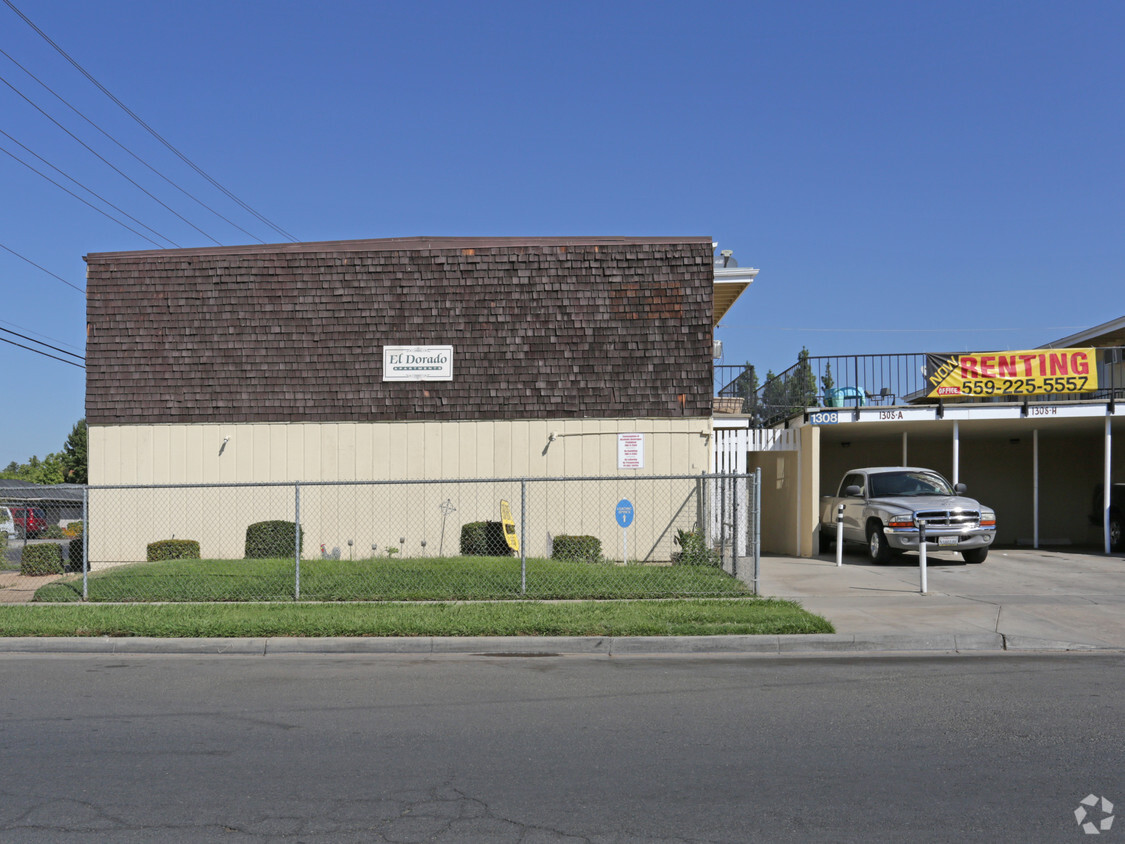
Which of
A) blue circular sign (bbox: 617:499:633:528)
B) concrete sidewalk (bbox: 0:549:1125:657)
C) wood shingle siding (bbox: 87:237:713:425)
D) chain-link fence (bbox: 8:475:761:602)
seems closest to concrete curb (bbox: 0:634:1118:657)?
concrete sidewalk (bbox: 0:549:1125:657)

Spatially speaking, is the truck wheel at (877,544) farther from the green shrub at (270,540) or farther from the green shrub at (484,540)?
the green shrub at (270,540)

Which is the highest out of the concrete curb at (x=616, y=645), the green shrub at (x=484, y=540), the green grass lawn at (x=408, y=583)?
the green shrub at (x=484, y=540)

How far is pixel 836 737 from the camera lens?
625 cm

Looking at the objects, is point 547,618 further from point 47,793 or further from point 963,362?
point 963,362

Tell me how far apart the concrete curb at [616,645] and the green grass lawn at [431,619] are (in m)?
0.21

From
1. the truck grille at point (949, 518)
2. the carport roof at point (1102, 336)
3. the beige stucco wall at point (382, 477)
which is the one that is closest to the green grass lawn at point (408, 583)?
the beige stucco wall at point (382, 477)

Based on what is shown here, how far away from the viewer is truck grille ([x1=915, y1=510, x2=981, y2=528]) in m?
15.9

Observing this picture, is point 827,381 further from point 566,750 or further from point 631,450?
point 566,750

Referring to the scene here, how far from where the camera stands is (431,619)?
1055cm

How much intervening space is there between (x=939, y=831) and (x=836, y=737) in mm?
1719

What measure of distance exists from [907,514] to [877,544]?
41.3 inches

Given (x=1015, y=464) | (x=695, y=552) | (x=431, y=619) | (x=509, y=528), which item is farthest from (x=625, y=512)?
(x=1015, y=464)

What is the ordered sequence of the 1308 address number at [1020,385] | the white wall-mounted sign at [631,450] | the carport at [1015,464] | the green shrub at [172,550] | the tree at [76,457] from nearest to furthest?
the green shrub at [172,550] → the white wall-mounted sign at [631,450] → the 1308 address number at [1020,385] → the carport at [1015,464] → the tree at [76,457]

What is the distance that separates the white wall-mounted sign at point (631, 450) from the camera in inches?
698
